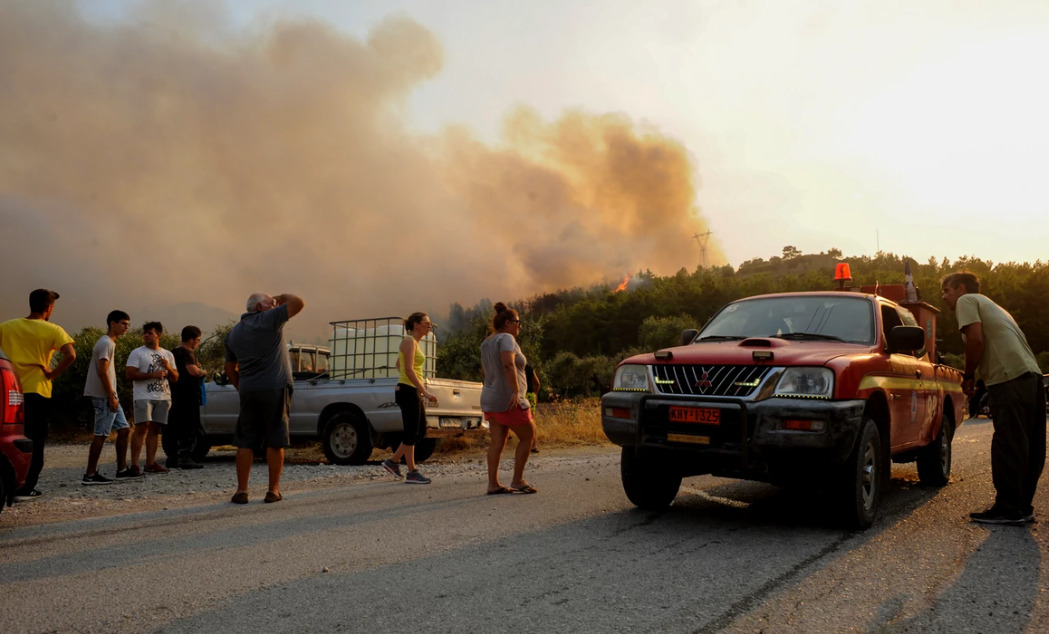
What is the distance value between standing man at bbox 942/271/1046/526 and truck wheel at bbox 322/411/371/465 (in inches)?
304

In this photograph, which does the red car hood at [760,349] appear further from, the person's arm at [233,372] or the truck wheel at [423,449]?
the truck wheel at [423,449]

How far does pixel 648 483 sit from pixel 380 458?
6.89m

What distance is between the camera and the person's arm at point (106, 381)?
348 inches

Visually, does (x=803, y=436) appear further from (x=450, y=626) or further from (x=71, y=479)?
(x=71, y=479)

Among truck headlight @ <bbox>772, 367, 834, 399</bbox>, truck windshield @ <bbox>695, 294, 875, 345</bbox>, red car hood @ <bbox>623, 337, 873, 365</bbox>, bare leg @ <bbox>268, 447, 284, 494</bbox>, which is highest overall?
truck windshield @ <bbox>695, 294, 875, 345</bbox>

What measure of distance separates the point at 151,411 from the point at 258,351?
10.5 ft

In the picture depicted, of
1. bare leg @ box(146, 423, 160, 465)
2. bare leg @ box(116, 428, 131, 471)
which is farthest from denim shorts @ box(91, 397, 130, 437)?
bare leg @ box(146, 423, 160, 465)

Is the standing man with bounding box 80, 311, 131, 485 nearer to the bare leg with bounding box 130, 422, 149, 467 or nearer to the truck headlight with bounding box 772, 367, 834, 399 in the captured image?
the bare leg with bounding box 130, 422, 149, 467

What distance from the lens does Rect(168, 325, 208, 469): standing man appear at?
11016 millimetres

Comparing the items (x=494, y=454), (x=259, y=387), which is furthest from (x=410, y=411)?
(x=259, y=387)

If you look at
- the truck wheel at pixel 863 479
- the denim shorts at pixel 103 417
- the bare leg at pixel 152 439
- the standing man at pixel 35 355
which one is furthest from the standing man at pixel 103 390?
the truck wheel at pixel 863 479

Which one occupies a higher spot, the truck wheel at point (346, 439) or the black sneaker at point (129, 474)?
the truck wheel at point (346, 439)

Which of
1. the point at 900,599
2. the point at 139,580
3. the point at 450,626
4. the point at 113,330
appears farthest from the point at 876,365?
the point at 113,330

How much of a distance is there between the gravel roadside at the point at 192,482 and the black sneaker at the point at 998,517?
4.44 metres
